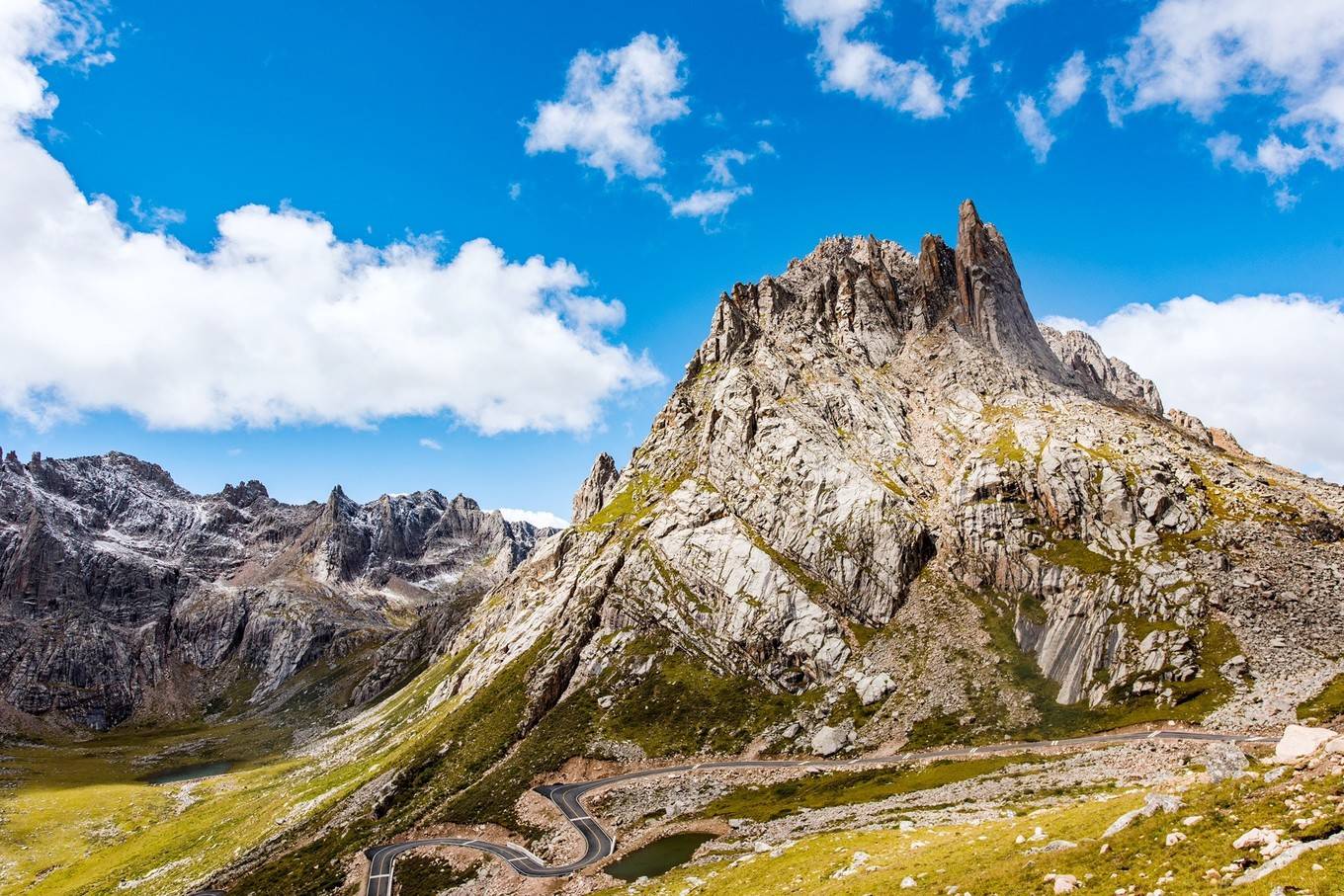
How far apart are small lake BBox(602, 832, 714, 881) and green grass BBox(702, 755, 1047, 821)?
744 cm

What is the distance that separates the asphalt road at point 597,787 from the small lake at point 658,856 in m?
5.07

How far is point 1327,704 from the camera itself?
8419 centimetres

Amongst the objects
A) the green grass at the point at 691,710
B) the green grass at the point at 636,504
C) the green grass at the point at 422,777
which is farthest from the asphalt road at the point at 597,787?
the green grass at the point at 636,504

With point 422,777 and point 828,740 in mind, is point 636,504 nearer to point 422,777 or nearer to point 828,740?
point 422,777

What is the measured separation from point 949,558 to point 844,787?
6505cm

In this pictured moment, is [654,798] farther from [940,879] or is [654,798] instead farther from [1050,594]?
[1050,594]

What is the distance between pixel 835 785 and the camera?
318 feet

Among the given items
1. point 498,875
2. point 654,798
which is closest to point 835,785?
point 654,798

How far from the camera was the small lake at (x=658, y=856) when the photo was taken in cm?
7562

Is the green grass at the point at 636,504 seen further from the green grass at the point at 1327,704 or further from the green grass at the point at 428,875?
the green grass at the point at 1327,704

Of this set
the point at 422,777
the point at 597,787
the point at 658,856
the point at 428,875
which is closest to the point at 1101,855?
the point at 658,856

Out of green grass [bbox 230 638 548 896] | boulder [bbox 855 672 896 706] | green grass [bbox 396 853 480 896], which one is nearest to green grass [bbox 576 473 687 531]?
green grass [bbox 230 638 548 896]

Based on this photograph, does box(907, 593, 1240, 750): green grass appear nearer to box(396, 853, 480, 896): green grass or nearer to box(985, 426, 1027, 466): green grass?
box(985, 426, 1027, 466): green grass

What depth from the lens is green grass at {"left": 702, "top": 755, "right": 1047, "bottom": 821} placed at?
87.4 m
